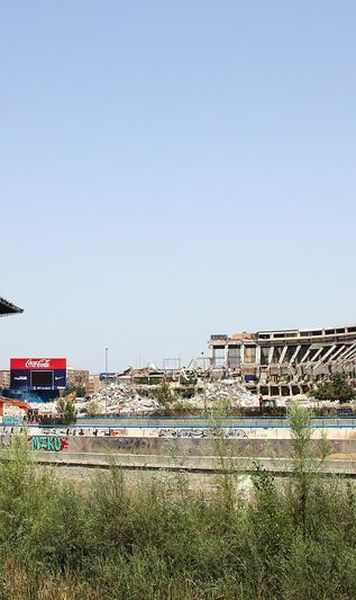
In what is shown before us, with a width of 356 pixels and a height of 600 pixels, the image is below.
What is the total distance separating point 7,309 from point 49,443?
102 ft

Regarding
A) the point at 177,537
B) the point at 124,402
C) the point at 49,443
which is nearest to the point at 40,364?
the point at 124,402

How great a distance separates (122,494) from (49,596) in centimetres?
588

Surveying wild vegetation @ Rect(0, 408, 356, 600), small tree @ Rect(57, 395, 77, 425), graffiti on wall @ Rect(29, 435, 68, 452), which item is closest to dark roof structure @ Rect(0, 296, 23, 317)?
small tree @ Rect(57, 395, 77, 425)

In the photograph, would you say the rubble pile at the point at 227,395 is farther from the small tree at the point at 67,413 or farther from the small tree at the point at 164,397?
the small tree at the point at 67,413

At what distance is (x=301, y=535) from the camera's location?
22.6m

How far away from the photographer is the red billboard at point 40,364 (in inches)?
4564

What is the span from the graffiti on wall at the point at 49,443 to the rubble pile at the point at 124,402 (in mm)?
46704

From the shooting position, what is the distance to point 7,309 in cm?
7556

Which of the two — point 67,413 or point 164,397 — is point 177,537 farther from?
point 164,397

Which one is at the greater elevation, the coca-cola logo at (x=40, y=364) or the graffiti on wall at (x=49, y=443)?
the coca-cola logo at (x=40, y=364)

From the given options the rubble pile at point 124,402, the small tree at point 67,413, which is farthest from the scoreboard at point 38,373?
the small tree at point 67,413

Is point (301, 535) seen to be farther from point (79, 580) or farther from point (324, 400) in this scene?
point (324, 400)

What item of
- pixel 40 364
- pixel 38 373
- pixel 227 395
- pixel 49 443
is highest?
pixel 40 364

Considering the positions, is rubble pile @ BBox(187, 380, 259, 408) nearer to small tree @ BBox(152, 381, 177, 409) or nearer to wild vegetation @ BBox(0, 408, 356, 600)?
small tree @ BBox(152, 381, 177, 409)
